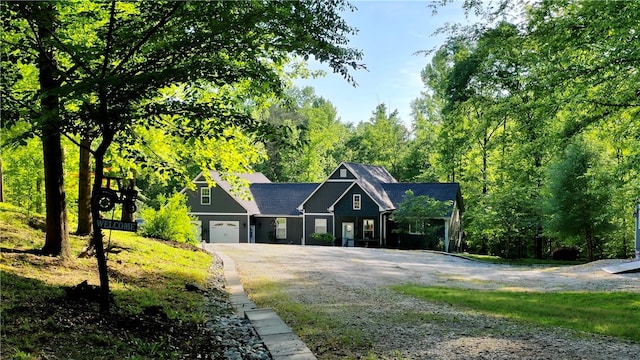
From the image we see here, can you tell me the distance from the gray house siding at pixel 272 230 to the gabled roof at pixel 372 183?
18.1ft

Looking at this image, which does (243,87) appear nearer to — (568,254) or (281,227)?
(568,254)

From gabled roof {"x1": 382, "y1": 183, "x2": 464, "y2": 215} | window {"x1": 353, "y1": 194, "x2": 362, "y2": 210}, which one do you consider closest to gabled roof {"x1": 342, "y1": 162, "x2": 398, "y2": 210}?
gabled roof {"x1": 382, "y1": 183, "x2": 464, "y2": 215}

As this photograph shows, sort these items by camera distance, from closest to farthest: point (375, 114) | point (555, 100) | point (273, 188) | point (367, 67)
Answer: point (367, 67) → point (555, 100) → point (273, 188) → point (375, 114)

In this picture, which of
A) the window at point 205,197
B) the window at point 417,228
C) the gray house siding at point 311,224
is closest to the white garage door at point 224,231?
the window at point 205,197

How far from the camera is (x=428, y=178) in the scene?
151 feet

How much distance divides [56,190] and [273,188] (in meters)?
31.1

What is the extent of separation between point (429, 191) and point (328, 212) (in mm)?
7355

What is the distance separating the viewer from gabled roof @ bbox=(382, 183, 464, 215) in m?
34.2

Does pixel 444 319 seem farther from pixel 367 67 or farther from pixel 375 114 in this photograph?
pixel 375 114

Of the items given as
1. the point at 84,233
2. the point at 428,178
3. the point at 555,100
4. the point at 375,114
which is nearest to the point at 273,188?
the point at 428,178

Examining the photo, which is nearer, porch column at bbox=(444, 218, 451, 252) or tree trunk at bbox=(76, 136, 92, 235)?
tree trunk at bbox=(76, 136, 92, 235)

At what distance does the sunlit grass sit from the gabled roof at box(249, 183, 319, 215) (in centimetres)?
2519

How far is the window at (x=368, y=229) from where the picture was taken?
Answer: 34375 millimetres

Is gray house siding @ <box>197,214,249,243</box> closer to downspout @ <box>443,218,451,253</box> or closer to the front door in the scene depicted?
the front door
